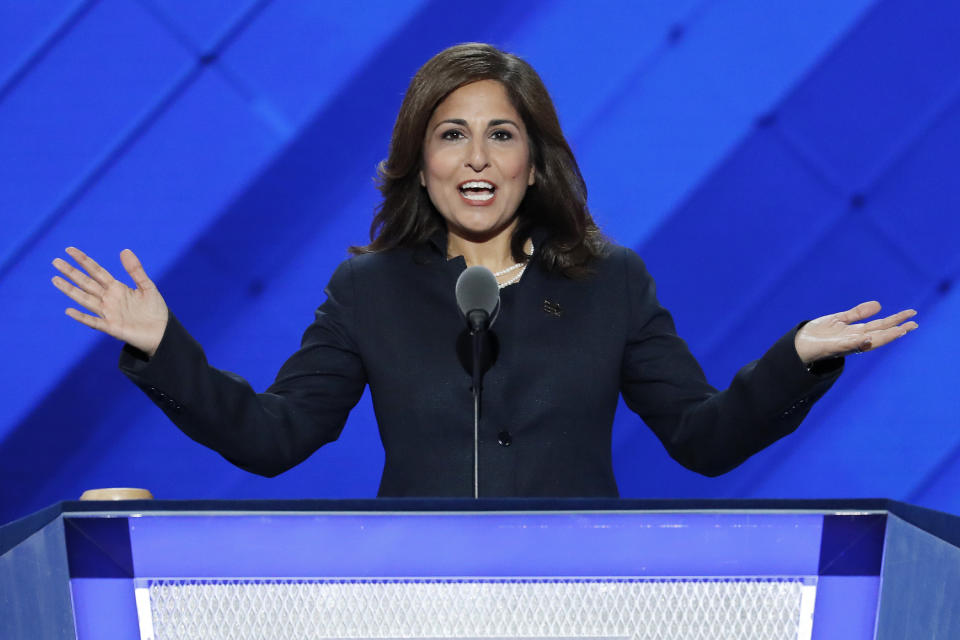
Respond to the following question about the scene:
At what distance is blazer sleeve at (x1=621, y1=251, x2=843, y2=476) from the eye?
1.18 feet

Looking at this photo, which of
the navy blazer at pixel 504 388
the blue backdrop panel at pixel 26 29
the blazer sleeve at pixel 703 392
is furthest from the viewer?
the blue backdrop panel at pixel 26 29

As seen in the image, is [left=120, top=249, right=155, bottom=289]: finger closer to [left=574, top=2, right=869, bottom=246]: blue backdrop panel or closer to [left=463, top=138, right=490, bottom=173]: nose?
[left=463, top=138, right=490, bottom=173]: nose

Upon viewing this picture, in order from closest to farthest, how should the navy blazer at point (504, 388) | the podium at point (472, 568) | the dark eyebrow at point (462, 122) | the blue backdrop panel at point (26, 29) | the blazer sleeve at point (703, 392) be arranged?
the podium at point (472, 568) → the blazer sleeve at point (703, 392) → the navy blazer at point (504, 388) → the dark eyebrow at point (462, 122) → the blue backdrop panel at point (26, 29)

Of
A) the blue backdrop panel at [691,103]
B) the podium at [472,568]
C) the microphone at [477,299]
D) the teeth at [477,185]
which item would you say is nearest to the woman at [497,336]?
the teeth at [477,185]

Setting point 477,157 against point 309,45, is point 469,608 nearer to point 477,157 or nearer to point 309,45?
point 477,157

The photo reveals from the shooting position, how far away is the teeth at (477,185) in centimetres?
156

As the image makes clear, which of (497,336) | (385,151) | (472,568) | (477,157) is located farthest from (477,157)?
(385,151)

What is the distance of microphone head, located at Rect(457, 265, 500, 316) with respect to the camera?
110 cm

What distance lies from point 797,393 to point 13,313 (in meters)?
2.19

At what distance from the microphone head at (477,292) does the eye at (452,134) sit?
54 centimetres

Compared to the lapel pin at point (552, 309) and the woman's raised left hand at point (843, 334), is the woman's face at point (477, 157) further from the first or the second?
→ the woman's raised left hand at point (843, 334)

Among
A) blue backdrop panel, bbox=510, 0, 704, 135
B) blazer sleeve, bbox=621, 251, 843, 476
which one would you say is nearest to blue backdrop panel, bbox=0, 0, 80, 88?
blue backdrop panel, bbox=510, 0, 704, 135

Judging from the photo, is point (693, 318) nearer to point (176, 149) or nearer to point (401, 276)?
point (401, 276)

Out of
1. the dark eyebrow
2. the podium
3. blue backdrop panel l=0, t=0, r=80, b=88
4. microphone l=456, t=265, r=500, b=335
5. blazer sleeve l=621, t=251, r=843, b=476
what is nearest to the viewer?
the podium
